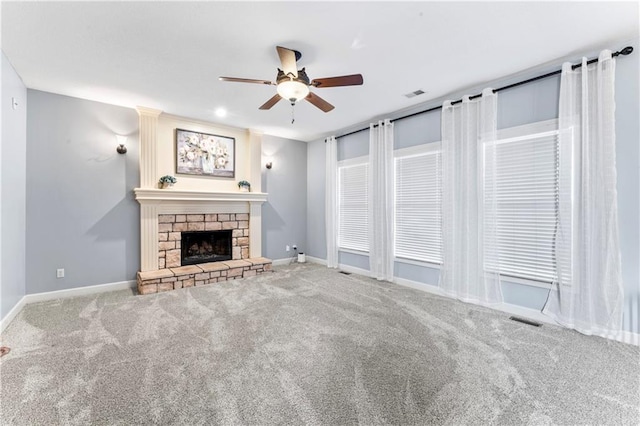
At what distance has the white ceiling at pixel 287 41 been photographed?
2332mm

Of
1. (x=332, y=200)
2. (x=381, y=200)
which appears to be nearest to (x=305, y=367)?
(x=381, y=200)

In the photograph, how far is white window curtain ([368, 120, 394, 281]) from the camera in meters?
4.88

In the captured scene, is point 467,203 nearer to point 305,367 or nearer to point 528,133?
point 528,133

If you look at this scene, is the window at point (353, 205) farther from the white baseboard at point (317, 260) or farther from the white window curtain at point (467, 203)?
the white window curtain at point (467, 203)

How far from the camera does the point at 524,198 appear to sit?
3395 millimetres

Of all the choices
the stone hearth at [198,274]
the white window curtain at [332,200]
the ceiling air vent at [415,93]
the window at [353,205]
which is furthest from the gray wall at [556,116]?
the stone hearth at [198,274]

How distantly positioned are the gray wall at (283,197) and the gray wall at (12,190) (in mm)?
3616

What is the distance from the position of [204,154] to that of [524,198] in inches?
201

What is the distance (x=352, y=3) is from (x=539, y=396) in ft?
10.5

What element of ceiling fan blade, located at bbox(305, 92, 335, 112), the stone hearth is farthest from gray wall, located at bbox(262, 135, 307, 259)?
ceiling fan blade, located at bbox(305, 92, 335, 112)

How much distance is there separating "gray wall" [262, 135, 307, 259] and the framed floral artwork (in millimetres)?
795

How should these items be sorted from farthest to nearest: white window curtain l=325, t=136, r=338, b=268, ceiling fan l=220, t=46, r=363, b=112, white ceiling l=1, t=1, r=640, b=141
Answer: white window curtain l=325, t=136, r=338, b=268 < ceiling fan l=220, t=46, r=363, b=112 < white ceiling l=1, t=1, r=640, b=141

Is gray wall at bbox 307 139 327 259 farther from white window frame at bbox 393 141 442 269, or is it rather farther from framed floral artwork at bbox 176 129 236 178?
white window frame at bbox 393 141 442 269

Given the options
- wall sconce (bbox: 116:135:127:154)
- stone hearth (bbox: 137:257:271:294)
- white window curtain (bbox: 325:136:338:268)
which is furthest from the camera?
white window curtain (bbox: 325:136:338:268)
